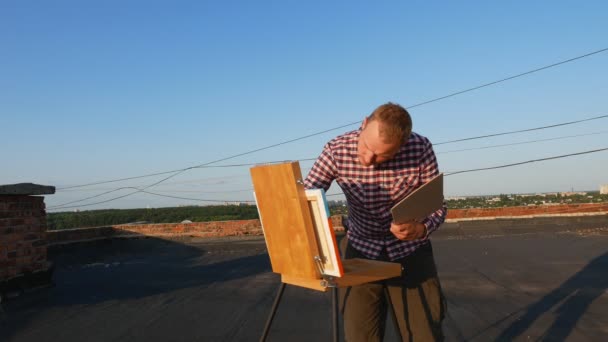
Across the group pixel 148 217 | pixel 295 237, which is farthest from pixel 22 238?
pixel 148 217

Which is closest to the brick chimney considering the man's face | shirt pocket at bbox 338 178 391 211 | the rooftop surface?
the rooftop surface

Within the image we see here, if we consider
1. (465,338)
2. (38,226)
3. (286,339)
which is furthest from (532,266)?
(38,226)

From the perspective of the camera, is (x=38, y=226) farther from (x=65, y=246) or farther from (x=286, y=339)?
(x=65, y=246)

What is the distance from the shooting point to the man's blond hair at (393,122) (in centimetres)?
202

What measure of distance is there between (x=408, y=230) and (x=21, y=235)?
549cm

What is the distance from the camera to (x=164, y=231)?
13312 mm

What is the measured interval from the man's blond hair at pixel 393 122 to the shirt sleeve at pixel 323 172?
491mm

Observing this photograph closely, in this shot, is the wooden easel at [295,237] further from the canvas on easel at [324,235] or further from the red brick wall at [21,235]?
the red brick wall at [21,235]

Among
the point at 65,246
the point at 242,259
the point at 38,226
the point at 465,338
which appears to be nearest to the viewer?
the point at 465,338

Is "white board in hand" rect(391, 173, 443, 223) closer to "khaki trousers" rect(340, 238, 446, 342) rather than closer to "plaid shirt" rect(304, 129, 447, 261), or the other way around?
"plaid shirt" rect(304, 129, 447, 261)

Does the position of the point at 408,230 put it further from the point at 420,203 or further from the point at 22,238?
the point at 22,238

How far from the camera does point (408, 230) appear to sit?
217 centimetres

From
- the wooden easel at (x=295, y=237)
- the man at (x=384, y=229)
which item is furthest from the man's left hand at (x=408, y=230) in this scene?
the wooden easel at (x=295, y=237)

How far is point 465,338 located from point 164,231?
Result: 35.8 feet
